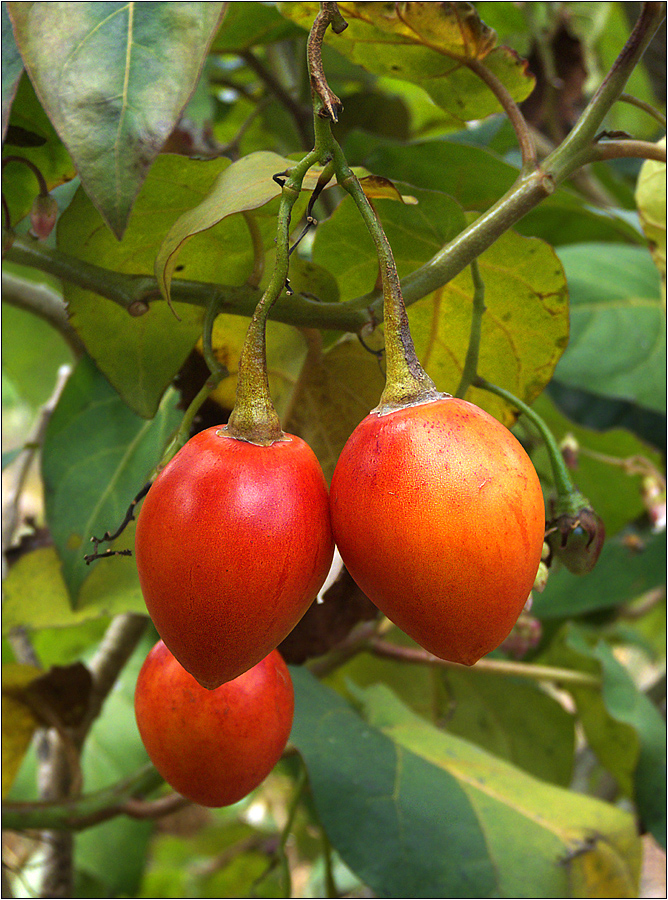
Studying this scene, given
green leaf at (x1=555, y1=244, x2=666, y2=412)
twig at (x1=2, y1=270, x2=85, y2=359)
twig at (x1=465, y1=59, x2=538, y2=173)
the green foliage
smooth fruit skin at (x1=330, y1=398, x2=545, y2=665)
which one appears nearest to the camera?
smooth fruit skin at (x1=330, y1=398, x2=545, y2=665)

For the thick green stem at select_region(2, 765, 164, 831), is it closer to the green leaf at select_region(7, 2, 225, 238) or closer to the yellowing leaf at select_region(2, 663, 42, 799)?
the yellowing leaf at select_region(2, 663, 42, 799)

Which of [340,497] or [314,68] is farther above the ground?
[314,68]

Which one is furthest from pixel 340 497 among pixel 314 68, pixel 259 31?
pixel 259 31

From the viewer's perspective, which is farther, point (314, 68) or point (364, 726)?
point (364, 726)

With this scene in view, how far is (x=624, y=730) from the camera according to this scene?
35.2 inches

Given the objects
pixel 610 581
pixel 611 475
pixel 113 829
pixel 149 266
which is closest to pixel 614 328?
pixel 611 475

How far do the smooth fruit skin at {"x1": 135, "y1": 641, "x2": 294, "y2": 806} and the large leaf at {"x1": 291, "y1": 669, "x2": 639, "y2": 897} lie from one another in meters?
0.23

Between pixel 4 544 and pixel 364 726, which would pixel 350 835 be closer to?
pixel 364 726

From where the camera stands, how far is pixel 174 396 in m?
0.74

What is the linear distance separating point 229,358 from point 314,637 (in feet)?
0.84

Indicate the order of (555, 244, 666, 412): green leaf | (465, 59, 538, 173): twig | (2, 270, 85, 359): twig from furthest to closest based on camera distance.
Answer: (555, 244, 666, 412): green leaf, (2, 270, 85, 359): twig, (465, 59, 538, 173): twig

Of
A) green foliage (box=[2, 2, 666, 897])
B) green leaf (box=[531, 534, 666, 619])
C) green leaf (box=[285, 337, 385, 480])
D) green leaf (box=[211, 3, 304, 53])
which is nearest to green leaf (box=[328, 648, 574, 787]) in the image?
green foliage (box=[2, 2, 666, 897])

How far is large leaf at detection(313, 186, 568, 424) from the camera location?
1.85 feet

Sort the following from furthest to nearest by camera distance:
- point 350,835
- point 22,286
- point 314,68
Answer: point 22,286 < point 350,835 < point 314,68
